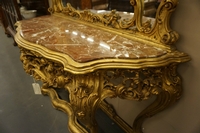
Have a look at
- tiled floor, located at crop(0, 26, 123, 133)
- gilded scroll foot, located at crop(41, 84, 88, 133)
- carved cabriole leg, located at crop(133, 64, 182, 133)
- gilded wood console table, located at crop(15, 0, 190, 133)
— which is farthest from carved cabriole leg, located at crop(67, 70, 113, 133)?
tiled floor, located at crop(0, 26, 123, 133)

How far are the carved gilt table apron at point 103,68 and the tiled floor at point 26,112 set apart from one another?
0.54 metres

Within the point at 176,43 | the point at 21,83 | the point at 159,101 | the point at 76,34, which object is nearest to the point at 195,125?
the point at 159,101

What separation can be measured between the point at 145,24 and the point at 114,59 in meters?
0.25

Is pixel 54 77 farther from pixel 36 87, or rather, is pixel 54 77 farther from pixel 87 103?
pixel 36 87

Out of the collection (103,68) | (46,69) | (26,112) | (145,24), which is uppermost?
(145,24)

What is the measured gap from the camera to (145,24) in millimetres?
663

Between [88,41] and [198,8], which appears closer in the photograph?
[198,8]

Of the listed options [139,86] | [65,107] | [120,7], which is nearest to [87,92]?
[139,86]

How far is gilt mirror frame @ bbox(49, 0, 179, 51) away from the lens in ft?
1.90

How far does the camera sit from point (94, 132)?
80 cm

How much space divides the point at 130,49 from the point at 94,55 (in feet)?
0.52

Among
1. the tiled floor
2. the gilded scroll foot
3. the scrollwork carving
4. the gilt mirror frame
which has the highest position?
the gilt mirror frame

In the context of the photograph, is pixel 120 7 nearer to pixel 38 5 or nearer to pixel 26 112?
pixel 26 112

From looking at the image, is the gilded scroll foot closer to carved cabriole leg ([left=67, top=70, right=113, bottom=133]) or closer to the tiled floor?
the tiled floor
